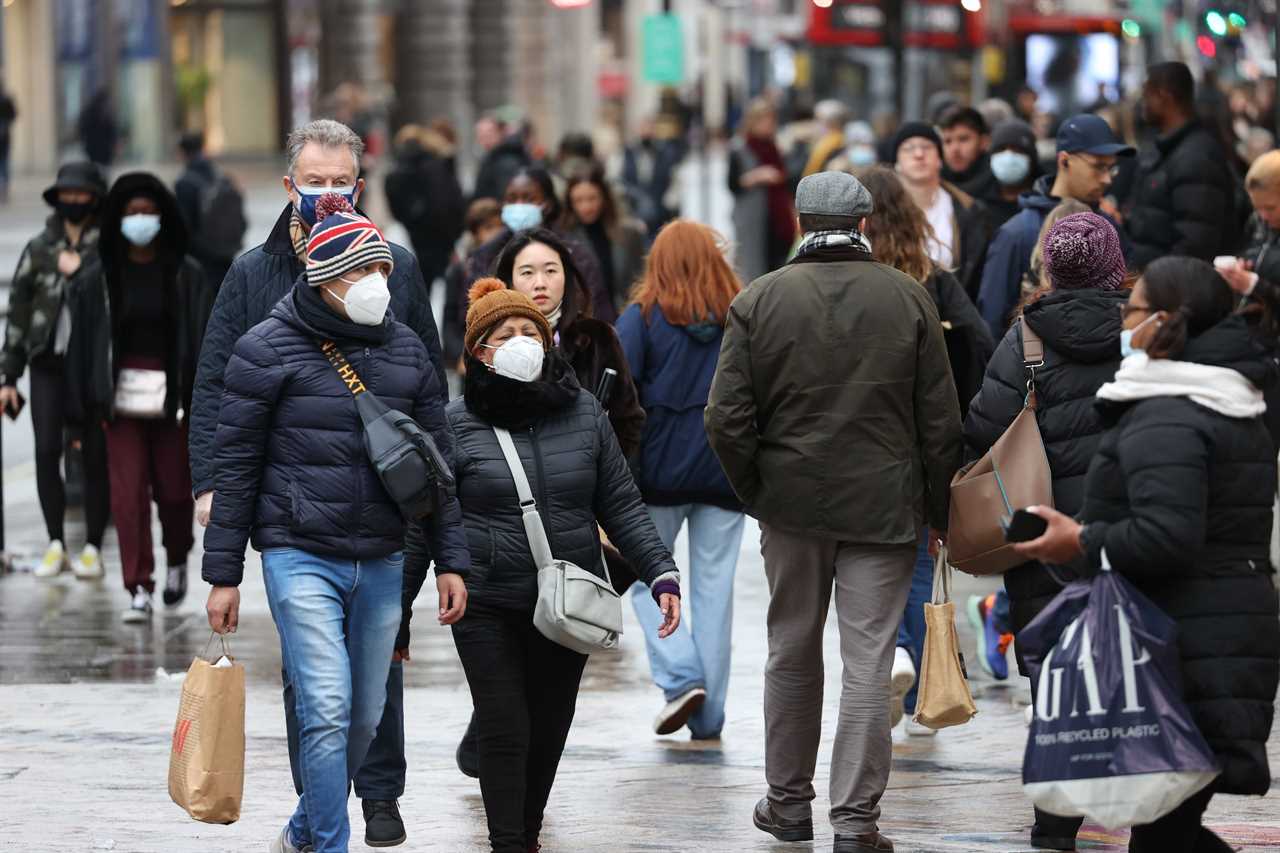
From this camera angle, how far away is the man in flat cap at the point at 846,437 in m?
6.75

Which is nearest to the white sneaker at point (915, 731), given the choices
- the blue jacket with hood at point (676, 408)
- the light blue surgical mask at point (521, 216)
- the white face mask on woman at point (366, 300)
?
the blue jacket with hood at point (676, 408)

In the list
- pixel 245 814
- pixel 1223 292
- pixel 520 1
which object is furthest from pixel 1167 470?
pixel 520 1

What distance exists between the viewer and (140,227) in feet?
34.0

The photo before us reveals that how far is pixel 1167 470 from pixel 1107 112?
52.9 feet

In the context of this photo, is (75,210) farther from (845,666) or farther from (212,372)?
(845,666)

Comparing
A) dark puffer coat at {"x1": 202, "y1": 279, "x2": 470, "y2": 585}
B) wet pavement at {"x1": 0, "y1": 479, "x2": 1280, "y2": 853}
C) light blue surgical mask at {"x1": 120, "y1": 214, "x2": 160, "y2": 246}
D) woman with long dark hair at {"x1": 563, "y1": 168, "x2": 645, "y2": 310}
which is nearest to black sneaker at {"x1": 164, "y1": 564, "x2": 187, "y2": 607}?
wet pavement at {"x1": 0, "y1": 479, "x2": 1280, "y2": 853}

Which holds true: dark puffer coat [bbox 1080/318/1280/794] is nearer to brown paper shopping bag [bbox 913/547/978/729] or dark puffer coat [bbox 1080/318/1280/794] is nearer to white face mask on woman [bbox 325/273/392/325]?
brown paper shopping bag [bbox 913/547/978/729]

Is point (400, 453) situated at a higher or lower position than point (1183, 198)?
lower

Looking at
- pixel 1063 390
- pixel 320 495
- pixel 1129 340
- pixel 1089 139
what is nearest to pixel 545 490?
pixel 320 495

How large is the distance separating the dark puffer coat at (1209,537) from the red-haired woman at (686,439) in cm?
281

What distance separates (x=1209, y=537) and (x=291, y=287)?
2696 millimetres

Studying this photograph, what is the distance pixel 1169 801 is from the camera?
538 centimetres

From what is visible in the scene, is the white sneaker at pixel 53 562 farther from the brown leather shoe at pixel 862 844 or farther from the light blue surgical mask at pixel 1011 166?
the brown leather shoe at pixel 862 844

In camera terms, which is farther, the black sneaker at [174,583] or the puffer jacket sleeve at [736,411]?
the black sneaker at [174,583]
